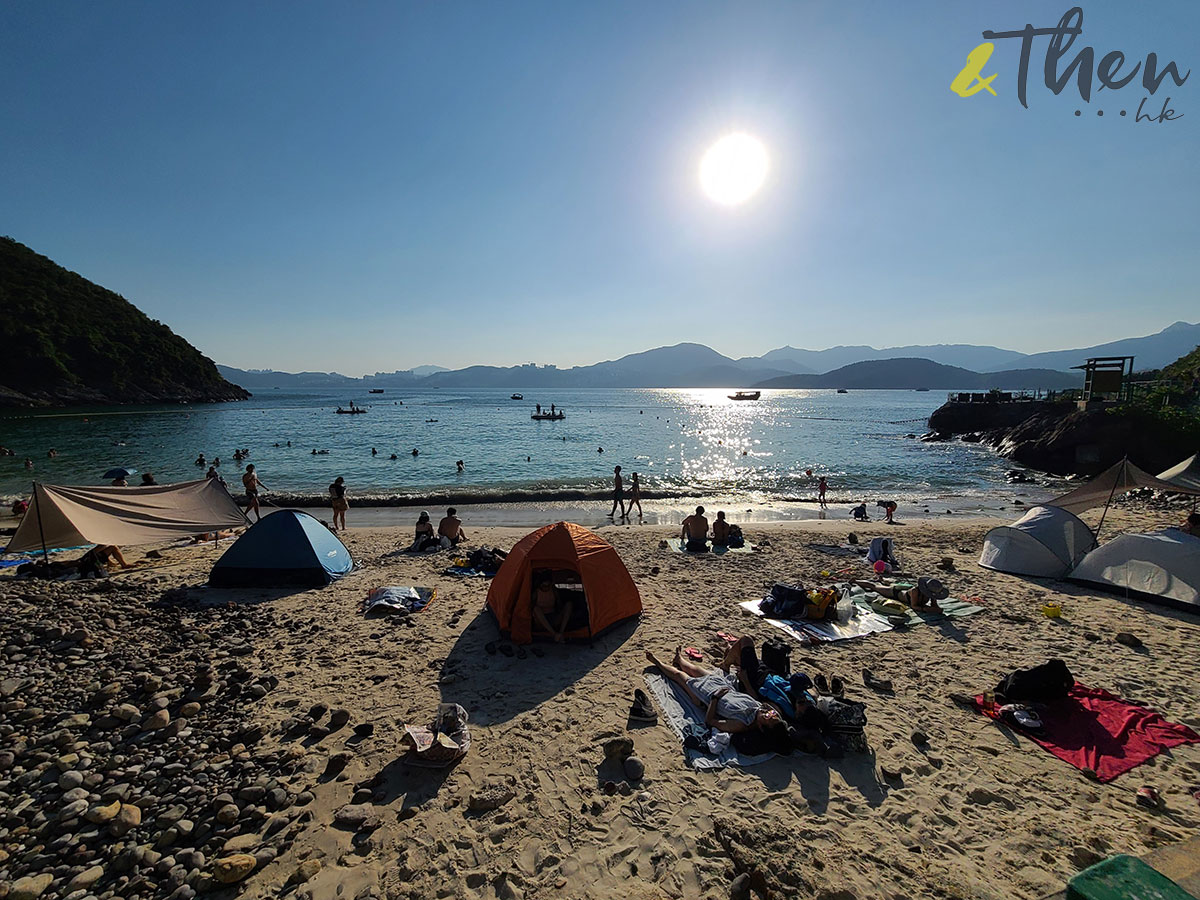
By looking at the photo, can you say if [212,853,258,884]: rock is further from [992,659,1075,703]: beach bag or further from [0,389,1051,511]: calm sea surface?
[0,389,1051,511]: calm sea surface

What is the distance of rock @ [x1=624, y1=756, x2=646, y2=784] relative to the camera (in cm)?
504

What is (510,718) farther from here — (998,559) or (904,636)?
(998,559)

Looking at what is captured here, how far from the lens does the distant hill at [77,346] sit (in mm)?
71938

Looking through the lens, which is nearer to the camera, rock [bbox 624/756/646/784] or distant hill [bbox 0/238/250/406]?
rock [bbox 624/756/646/784]

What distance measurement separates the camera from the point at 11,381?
2768 inches

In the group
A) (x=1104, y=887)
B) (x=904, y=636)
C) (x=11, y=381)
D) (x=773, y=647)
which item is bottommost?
(x=904, y=636)

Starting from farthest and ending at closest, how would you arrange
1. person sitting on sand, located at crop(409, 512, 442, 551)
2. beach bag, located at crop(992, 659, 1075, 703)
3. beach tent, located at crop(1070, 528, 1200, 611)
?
person sitting on sand, located at crop(409, 512, 442, 551) → beach tent, located at crop(1070, 528, 1200, 611) → beach bag, located at crop(992, 659, 1075, 703)

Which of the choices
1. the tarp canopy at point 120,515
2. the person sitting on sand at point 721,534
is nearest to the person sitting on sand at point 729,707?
the person sitting on sand at point 721,534

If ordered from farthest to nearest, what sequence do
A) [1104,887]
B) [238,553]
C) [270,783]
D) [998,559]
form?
[998,559], [238,553], [270,783], [1104,887]

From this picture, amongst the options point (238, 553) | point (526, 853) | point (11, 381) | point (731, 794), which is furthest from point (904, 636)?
point (11, 381)

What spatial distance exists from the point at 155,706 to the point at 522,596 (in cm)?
453

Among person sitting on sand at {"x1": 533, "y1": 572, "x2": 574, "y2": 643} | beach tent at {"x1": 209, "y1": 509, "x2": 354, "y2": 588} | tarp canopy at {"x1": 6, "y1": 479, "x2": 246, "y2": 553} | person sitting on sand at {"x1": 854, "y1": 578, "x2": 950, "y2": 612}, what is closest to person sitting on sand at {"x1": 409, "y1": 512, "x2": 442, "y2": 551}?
beach tent at {"x1": 209, "y1": 509, "x2": 354, "y2": 588}

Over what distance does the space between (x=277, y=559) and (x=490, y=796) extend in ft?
26.1

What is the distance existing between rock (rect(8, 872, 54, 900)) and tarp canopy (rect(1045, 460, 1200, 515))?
16.8m
